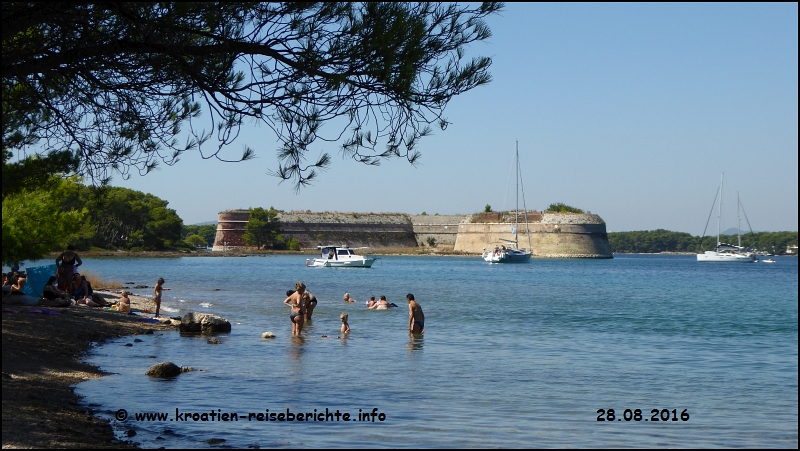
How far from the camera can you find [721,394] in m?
10.2

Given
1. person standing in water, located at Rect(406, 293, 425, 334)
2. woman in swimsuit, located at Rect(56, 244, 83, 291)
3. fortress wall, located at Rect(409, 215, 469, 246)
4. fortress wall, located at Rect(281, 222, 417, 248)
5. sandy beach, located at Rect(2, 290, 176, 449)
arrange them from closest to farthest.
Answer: sandy beach, located at Rect(2, 290, 176, 449) → woman in swimsuit, located at Rect(56, 244, 83, 291) → person standing in water, located at Rect(406, 293, 425, 334) → fortress wall, located at Rect(281, 222, 417, 248) → fortress wall, located at Rect(409, 215, 469, 246)

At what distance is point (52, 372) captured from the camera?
29.6ft

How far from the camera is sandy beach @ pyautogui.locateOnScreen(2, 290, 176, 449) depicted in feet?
19.9

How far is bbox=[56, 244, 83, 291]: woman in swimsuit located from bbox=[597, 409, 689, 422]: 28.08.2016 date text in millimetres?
10939

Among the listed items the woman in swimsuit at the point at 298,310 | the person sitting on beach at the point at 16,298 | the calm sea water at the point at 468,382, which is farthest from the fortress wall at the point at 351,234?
the person sitting on beach at the point at 16,298

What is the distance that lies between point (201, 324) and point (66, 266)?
3179mm

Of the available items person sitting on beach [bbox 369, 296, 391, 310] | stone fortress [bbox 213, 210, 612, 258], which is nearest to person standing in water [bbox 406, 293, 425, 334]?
person sitting on beach [bbox 369, 296, 391, 310]

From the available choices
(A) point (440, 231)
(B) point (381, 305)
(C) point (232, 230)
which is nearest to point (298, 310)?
(B) point (381, 305)

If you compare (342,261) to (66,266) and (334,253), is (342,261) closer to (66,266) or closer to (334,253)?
(334,253)

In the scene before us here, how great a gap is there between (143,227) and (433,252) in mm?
37388

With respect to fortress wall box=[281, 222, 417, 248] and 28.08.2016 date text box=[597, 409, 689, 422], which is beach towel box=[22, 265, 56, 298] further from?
fortress wall box=[281, 222, 417, 248]

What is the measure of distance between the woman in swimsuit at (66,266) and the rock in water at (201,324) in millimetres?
2548

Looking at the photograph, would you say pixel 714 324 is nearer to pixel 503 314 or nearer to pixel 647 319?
pixel 647 319

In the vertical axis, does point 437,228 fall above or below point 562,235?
above
